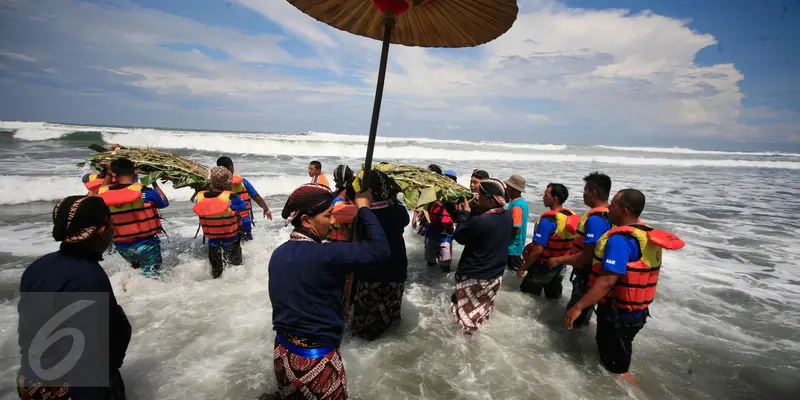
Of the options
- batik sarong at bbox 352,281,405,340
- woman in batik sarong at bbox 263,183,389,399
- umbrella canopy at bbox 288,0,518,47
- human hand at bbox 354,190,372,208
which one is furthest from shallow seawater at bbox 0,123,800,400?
umbrella canopy at bbox 288,0,518,47

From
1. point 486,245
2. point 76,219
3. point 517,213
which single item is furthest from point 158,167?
point 517,213

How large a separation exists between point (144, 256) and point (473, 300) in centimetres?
478

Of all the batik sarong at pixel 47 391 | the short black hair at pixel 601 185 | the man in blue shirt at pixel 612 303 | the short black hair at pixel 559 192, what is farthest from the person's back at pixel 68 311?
the short black hair at pixel 559 192

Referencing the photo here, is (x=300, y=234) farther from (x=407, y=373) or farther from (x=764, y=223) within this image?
(x=764, y=223)

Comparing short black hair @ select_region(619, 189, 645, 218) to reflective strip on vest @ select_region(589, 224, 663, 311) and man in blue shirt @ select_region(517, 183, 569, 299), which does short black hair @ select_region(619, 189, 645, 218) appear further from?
man in blue shirt @ select_region(517, 183, 569, 299)

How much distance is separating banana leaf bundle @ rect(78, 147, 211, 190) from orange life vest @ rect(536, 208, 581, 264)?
541 centimetres

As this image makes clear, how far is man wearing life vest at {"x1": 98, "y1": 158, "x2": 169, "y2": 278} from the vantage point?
4.59m

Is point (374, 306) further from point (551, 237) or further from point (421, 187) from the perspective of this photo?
point (551, 237)

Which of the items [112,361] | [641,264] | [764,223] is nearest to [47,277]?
[112,361]

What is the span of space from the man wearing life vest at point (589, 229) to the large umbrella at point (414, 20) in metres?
2.53

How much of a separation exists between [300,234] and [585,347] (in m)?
4.18

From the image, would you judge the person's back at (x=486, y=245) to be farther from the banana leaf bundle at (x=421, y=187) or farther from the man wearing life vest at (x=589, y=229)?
the man wearing life vest at (x=589, y=229)

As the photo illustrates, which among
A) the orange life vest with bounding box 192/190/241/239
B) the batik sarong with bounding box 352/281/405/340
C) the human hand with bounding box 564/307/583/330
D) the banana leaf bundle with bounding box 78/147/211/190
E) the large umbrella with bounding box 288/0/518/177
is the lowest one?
the batik sarong with bounding box 352/281/405/340

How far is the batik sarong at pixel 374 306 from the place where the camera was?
160 inches
